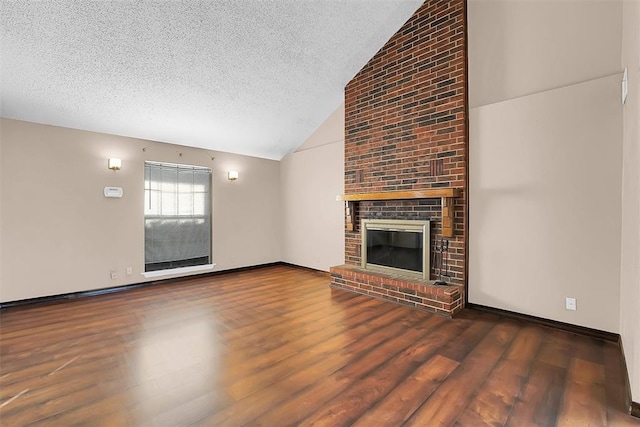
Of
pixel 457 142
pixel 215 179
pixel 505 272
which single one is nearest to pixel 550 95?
pixel 457 142

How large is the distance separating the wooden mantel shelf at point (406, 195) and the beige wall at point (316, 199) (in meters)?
0.80

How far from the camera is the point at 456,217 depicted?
3.49 m

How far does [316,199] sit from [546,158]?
3.52 metres

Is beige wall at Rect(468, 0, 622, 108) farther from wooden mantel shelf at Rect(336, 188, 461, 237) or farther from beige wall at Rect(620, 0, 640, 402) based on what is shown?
wooden mantel shelf at Rect(336, 188, 461, 237)

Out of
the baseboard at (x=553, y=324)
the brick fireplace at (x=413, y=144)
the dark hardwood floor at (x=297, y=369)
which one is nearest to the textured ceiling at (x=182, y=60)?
the brick fireplace at (x=413, y=144)

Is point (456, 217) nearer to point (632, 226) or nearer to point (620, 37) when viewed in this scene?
point (632, 226)

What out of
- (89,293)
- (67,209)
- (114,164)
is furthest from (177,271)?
(114,164)

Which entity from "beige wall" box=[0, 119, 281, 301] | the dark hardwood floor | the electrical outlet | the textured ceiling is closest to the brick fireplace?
the textured ceiling

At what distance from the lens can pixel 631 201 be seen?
6.70ft

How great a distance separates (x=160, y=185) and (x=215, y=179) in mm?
940

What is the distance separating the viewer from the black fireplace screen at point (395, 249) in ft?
12.5

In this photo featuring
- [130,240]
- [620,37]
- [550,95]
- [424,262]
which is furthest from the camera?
[130,240]

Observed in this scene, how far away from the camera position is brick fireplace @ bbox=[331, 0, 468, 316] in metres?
3.45

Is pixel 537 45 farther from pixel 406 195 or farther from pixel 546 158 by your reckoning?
pixel 406 195
